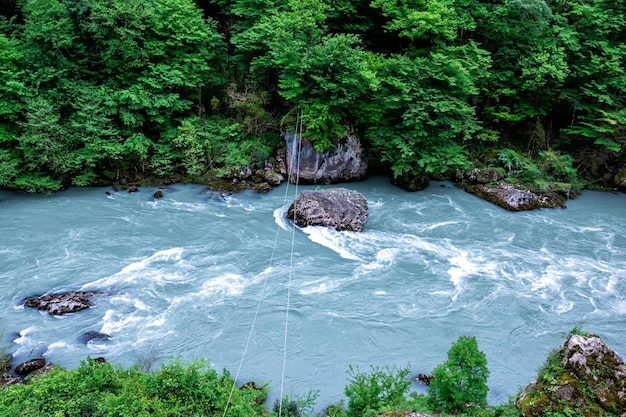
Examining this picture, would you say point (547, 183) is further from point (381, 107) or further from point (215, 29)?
point (215, 29)

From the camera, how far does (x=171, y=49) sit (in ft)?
66.9

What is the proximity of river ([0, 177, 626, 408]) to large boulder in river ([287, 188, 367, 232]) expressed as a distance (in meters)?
0.48

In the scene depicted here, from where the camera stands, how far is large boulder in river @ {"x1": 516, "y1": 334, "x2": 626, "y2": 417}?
5281 millimetres

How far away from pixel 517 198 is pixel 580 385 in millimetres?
15116

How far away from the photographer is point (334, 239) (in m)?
15.7

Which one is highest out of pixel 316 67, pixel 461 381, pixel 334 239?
pixel 316 67

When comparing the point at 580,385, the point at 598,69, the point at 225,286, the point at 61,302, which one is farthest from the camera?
the point at 598,69

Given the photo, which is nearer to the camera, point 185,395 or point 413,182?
point 185,395

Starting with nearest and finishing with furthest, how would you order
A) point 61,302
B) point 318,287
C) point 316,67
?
1. point 61,302
2. point 318,287
3. point 316,67

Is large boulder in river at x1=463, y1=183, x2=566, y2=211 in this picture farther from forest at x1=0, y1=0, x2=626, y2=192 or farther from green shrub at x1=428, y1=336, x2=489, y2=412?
green shrub at x1=428, y1=336, x2=489, y2=412

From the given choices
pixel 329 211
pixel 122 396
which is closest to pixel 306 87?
pixel 329 211

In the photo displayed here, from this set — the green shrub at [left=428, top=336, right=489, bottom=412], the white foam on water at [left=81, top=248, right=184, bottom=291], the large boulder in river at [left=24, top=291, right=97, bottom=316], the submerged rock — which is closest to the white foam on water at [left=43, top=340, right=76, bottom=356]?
the submerged rock

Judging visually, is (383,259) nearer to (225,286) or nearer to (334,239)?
(334,239)

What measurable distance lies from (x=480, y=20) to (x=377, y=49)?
5295 mm
